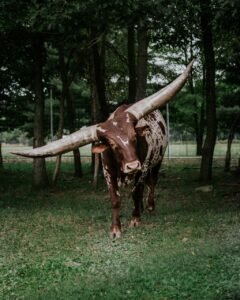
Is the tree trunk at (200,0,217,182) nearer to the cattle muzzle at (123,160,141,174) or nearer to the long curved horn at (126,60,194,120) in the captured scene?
the long curved horn at (126,60,194,120)

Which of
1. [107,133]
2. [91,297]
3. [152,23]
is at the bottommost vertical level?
[91,297]

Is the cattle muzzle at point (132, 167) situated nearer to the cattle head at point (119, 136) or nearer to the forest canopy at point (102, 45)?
the cattle head at point (119, 136)

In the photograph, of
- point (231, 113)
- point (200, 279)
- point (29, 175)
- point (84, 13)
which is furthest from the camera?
point (231, 113)

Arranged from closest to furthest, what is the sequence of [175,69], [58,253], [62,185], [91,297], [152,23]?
1. [91,297]
2. [58,253]
3. [152,23]
4. [62,185]
5. [175,69]

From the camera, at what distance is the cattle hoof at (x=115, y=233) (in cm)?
892

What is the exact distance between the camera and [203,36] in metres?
14.9

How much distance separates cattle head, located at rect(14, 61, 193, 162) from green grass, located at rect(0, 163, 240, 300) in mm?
1341

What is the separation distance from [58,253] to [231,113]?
18.0 m

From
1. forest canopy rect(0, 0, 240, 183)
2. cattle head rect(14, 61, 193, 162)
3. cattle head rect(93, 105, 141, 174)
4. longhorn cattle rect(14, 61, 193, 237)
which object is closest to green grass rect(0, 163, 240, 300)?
longhorn cattle rect(14, 61, 193, 237)

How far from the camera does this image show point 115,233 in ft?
29.5

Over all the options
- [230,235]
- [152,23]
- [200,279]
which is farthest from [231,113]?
[200,279]

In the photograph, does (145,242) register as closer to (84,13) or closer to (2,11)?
(84,13)

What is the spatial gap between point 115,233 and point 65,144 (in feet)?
5.68

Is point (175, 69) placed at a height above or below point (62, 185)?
above
